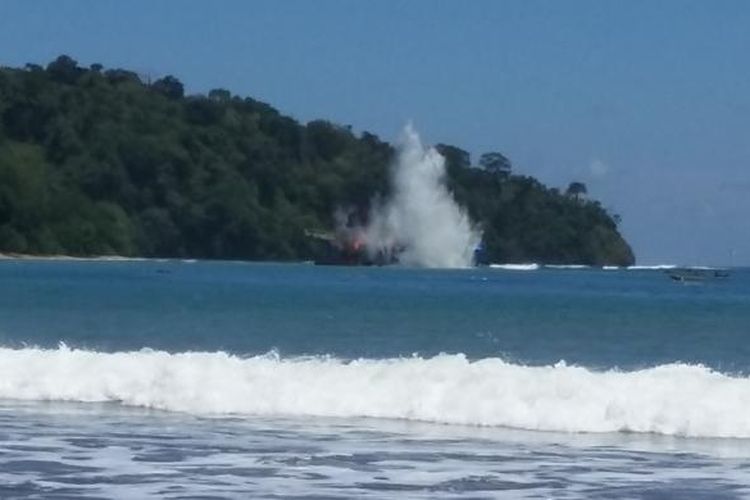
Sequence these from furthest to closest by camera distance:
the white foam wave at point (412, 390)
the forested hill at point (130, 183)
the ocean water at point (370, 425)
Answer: the forested hill at point (130, 183) → the white foam wave at point (412, 390) → the ocean water at point (370, 425)

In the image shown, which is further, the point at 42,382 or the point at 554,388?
the point at 42,382

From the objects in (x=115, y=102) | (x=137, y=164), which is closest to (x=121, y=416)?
(x=137, y=164)

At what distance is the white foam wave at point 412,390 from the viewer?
26969mm

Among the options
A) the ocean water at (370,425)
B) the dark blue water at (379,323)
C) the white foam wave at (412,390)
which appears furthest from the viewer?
the dark blue water at (379,323)

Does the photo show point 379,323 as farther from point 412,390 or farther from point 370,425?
point 370,425

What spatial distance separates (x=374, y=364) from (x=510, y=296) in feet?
209

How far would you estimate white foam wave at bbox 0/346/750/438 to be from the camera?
1062 inches

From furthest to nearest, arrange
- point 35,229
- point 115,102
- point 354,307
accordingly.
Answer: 1. point 115,102
2. point 35,229
3. point 354,307

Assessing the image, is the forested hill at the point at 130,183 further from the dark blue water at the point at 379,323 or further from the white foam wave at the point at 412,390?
the white foam wave at the point at 412,390

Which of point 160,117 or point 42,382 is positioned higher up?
point 160,117

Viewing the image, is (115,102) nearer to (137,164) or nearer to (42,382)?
(137,164)

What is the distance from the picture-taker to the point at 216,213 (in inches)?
7392

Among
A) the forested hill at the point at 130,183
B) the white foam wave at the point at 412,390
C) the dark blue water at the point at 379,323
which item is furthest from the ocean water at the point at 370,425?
the forested hill at the point at 130,183

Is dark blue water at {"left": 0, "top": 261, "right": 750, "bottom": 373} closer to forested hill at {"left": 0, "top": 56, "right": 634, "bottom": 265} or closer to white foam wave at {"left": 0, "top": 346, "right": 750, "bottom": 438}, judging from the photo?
white foam wave at {"left": 0, "top": 346, "right": 750, "bottom": 438}
